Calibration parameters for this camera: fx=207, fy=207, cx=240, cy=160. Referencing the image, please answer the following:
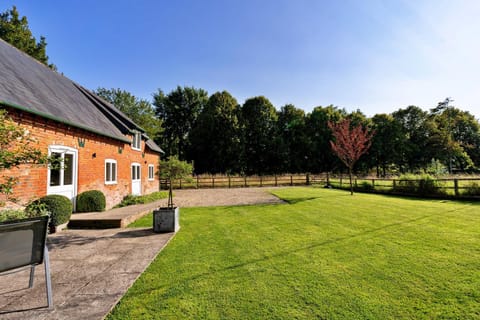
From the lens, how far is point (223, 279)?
3.05m

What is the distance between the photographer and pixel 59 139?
6832mm

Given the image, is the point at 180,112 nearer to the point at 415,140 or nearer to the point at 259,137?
the point at 259,137

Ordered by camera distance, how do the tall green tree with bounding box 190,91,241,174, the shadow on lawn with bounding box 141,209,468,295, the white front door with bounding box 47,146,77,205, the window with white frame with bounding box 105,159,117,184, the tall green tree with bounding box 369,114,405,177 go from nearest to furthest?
the shadow on lawn with bounding box 141,209,468,295 < the white front door with bounding box 47,146,77,205 < the window with white frame with bounding box 105,159,117,184 < the tall green tree with bounding box 190,91,241,174 < the tall green tree with bounding box 369,114,405,177

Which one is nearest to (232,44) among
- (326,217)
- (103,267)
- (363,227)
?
(326,217)

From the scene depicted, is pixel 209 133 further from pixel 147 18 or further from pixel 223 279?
Answer: pixel 223 279

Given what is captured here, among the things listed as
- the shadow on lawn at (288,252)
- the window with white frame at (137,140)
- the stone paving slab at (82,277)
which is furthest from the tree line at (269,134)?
the stone paving slab at (82,277)

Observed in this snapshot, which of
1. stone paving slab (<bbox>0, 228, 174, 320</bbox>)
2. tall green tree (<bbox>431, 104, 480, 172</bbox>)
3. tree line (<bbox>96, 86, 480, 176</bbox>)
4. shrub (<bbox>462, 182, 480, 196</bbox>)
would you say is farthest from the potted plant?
tall green tree (<bbox>431, 104, 480, 172</bbox>)

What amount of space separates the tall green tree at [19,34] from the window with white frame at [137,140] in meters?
21.3

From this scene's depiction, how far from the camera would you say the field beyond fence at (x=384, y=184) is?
10.9 meters

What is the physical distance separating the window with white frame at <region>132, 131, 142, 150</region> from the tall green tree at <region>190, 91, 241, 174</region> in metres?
19.2

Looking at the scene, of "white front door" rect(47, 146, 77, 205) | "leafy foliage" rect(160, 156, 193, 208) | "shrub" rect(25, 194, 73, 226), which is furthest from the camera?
"white front door" rect(47, 146, 77, 205)

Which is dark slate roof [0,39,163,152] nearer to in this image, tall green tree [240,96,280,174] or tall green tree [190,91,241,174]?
tall green tree [190,91,241,174]

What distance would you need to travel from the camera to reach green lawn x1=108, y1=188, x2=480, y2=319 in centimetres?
232

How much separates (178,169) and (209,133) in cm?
2785
